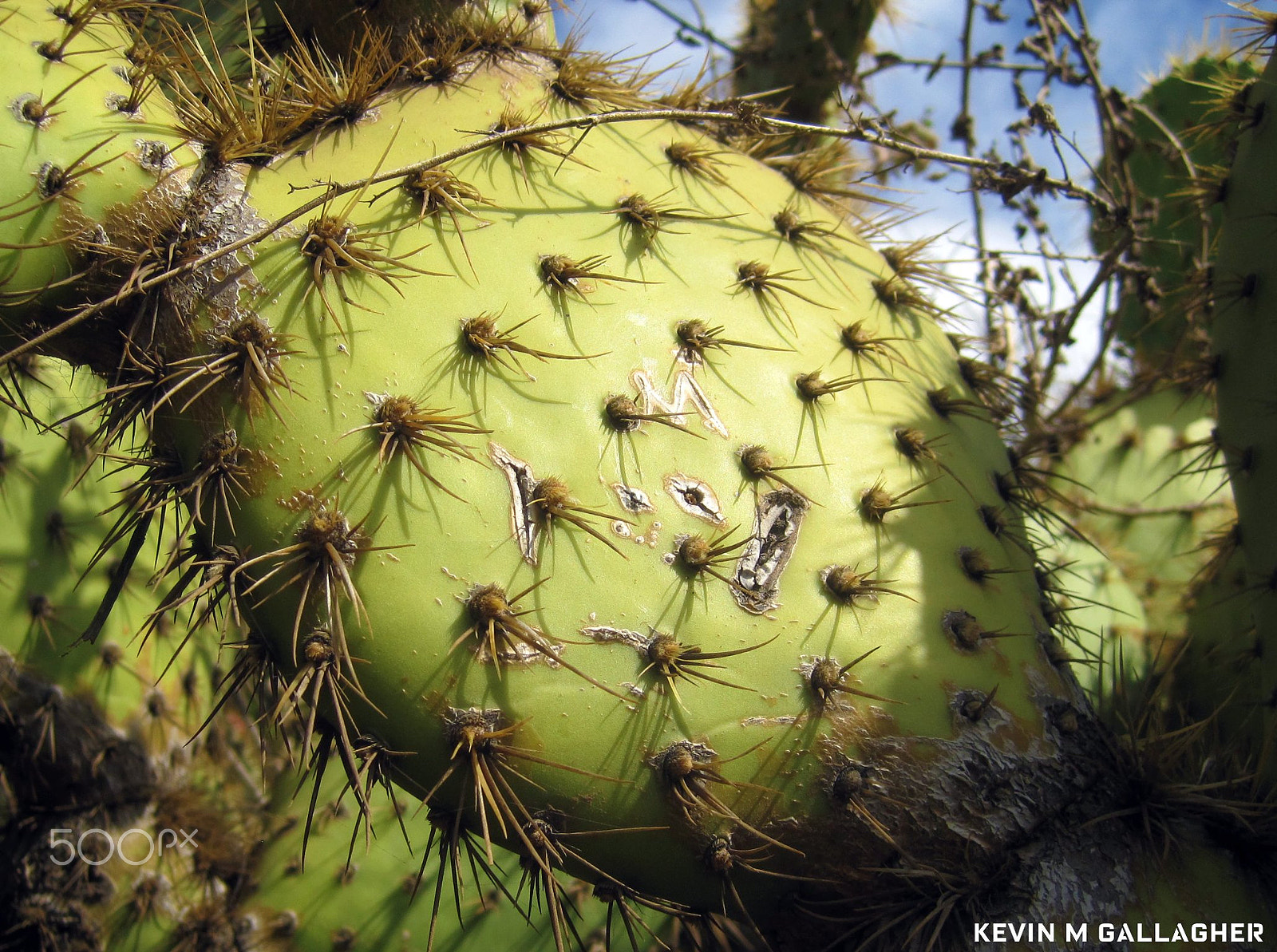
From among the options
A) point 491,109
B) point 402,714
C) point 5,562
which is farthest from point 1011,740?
point 5,562

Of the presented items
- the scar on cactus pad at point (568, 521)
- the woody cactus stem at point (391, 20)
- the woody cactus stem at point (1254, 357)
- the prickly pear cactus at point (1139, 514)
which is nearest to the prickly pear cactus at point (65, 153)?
the scar on cactus pad at point (568, 521)

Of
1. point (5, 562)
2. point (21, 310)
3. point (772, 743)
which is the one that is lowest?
point (772, 743)

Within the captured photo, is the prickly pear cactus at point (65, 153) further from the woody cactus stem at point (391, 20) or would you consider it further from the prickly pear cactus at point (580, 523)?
the woody cactus stem at point (391, 20)

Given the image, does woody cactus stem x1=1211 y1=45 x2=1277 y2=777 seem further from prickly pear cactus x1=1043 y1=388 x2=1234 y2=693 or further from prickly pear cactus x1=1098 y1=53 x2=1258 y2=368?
prickly pear cactus x1=1043 y1=388 x2=1234 y2=693

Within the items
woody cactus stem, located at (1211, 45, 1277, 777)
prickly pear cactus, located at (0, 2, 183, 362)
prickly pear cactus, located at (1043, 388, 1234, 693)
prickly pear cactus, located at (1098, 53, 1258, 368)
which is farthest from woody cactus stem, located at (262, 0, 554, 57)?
prickly pear cactus, located at (1043, 388, 1234, 693)

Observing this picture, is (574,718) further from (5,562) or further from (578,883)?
(5,562)

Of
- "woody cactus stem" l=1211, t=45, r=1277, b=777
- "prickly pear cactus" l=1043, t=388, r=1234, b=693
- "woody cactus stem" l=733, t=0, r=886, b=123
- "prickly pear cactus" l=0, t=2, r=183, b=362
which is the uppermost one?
"prickly pear cactus" l=0, t=2, r=183, b=362
